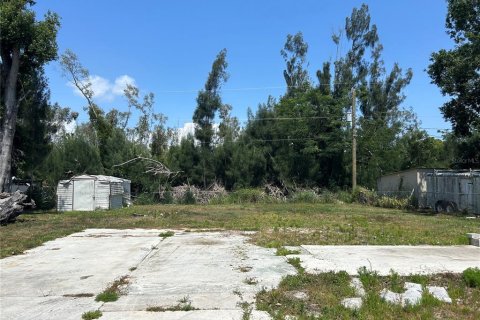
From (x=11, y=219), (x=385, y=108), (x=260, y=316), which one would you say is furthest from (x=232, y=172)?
(x=260, y=316)

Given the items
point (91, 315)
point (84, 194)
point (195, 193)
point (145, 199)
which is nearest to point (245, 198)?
point (195, 193)

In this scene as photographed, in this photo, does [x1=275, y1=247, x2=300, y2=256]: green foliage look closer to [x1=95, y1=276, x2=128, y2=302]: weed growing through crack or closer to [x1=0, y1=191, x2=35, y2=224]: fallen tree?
[x1=95, y1=276, x2=128, y2=302]: weed growing through crack

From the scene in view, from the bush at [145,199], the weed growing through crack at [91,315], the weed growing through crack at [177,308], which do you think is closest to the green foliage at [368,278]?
the weed growing through crack at [177,308]

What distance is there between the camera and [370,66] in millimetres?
44062

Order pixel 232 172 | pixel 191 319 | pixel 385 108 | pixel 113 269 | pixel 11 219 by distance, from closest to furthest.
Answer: pixel 191 319 < pixel 113 269 < pixel 11 219 < pixel 232 172 < pixel 385 108

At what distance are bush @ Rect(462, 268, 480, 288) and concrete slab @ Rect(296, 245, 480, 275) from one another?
55 centimetres

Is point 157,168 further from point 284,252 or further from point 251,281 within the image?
point 251,281

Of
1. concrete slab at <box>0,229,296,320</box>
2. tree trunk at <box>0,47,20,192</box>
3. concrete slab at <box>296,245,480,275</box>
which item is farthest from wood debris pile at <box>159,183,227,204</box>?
concrete slab at <box>296,245,480,275</box>

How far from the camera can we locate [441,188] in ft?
86.6

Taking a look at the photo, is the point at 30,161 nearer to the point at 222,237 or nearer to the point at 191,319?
the point at 222,237

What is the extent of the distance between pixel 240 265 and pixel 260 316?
2.72 metres

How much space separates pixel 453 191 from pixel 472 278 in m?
20.7

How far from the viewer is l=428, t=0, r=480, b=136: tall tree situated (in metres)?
23.5

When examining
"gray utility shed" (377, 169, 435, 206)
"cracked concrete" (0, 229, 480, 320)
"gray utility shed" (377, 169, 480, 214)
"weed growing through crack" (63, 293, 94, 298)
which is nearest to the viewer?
"cracked concrete" (0, 229, 480, 320)
